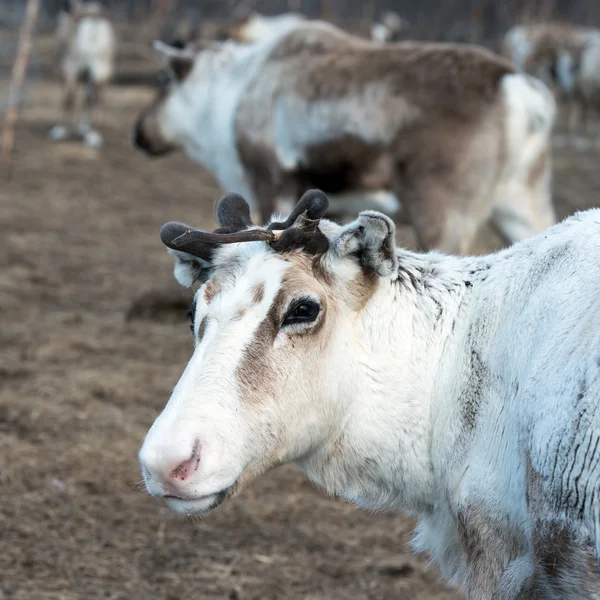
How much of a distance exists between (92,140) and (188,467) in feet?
47.0

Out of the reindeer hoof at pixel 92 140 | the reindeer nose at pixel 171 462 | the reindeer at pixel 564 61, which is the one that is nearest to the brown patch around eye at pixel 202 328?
the reindeer nose at pixel 171 462

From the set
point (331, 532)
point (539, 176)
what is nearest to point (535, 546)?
point (331, 532)

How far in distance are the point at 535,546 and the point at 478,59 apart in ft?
15.2

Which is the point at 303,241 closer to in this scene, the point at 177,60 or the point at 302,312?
the point at 302,312

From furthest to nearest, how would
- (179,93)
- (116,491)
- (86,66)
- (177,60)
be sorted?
(86,66)
(179,93)
(177,60)
(116,491)

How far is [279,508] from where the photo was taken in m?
4.92

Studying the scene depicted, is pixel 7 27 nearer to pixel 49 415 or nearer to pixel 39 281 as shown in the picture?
pixel 39 281

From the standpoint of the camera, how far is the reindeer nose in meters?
2.55

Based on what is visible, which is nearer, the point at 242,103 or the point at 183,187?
the point at 242,103

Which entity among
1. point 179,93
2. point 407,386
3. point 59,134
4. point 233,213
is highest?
point 233,213

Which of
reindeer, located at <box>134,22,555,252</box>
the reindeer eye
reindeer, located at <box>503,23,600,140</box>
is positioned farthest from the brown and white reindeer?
the reindeer eye

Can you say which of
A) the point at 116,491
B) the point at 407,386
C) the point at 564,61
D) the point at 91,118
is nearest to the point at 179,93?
the point at 116,491

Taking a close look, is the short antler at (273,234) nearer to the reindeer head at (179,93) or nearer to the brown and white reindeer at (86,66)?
the reindeer head at (179,93)

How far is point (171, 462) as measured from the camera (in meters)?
2.55
